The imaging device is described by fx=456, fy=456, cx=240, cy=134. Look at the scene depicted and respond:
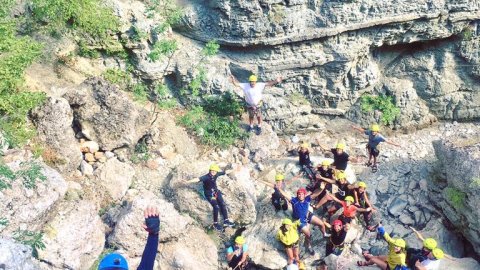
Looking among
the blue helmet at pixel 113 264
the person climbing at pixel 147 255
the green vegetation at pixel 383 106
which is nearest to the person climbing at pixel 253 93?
the green vegetation at pixel 383 106

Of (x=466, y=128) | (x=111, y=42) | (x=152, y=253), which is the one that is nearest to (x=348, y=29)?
(x=466, y=128)

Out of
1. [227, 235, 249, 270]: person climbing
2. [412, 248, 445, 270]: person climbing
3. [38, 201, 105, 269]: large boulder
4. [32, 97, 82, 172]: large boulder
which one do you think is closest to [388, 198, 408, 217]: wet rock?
[412, 248, 445, 270]: person climbing

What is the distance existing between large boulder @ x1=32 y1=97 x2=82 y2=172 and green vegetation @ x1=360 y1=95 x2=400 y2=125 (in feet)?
28.5

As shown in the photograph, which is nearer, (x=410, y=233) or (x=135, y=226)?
(x=135, y=226)

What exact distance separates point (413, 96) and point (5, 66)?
11487 mm

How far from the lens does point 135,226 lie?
9.89 m

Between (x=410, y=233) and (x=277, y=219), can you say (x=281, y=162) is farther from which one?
(x=410, y=233)

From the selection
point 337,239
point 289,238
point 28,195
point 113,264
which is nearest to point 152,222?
point 113,264

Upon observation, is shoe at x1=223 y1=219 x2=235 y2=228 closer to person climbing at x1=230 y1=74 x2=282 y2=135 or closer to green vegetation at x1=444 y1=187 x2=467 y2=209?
person climbing at x1=230 y1=74 x2=282 y2=135

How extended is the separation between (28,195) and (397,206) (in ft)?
28.6

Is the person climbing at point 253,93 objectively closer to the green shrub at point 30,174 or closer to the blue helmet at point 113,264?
the green shrub at point 30,174

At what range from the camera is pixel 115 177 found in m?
11.0

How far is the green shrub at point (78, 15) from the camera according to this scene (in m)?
10.4

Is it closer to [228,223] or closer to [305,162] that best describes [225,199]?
[228,223]
